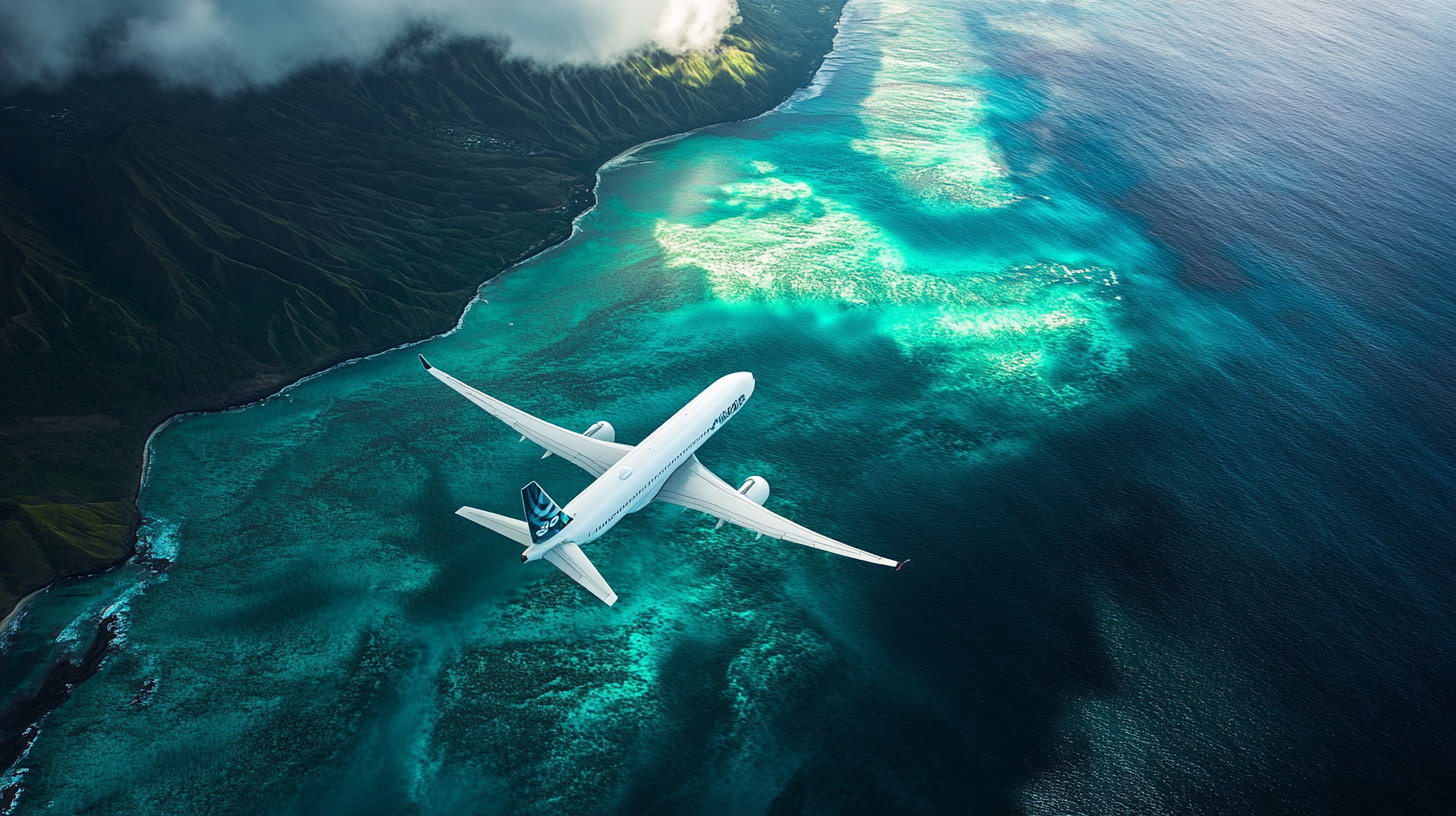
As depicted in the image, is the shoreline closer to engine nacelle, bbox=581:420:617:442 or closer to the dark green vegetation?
the dark green vegetation

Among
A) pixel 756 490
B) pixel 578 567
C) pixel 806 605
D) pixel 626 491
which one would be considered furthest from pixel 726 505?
pixel 578 567

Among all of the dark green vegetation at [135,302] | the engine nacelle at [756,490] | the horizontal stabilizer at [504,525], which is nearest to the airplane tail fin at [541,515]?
the horizontal stabilizer at [504,525]

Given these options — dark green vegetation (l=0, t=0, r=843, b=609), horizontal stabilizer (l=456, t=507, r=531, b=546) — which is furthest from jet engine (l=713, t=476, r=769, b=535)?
dark green vegetation (l=0, t=0, r=843, b=609)

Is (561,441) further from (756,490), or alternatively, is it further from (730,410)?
(756,490)

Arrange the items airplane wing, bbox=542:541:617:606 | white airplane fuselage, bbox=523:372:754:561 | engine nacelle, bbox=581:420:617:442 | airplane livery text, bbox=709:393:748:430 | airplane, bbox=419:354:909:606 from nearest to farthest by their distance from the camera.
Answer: airplane wing, bbox=542:541:617:606, airplane, bbox=419:354:909:606, white airplane fuselage, bbox=523:372:754:561, engine nacelle, bbox=581:420:617:442, airplane livery text, bbox=709:393:748:430

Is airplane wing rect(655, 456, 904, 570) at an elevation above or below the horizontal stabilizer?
below

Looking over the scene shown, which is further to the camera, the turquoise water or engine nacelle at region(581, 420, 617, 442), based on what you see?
engine nacelle at region(581, 420, 617, 442)
